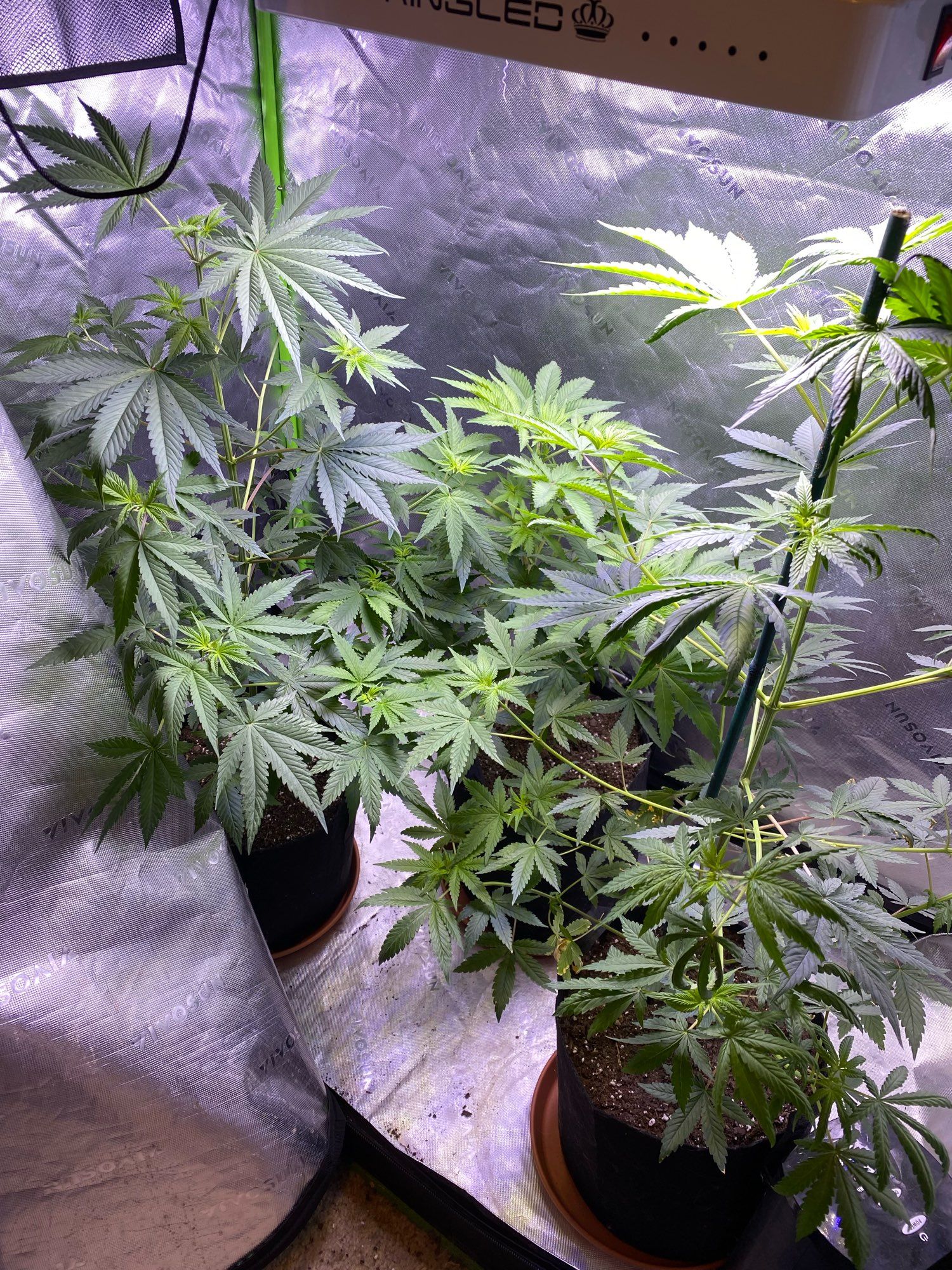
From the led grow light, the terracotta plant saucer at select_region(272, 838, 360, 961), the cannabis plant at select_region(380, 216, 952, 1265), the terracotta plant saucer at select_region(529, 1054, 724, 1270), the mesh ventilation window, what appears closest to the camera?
the led grow light

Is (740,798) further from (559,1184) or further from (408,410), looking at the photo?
(408,410)

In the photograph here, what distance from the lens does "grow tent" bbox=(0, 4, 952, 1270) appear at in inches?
38.1

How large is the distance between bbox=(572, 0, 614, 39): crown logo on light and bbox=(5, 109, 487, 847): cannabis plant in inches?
14.6

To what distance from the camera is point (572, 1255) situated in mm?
1162

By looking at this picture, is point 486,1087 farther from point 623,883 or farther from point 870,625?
point 870,625

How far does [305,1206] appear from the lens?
4.08 feet

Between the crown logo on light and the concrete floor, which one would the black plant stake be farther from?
the concrete floor

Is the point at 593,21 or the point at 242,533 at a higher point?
the point at 593,21

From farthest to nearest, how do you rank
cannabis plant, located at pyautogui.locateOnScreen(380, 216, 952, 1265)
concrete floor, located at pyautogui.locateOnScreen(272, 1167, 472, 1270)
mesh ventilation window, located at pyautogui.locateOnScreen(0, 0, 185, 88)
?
concrete floor, located at pyautogui.locateOnScreen(272, 1167, 472, 1270) → mesh ventilation window, located at pyautogui.locateOnScreen(0, 0, 185, 88) → cannabis plant, located at pyautogui.locateOnScreen(380, 216, 952, 1265)

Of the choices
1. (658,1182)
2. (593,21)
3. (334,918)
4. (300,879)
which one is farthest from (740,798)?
(334,918)

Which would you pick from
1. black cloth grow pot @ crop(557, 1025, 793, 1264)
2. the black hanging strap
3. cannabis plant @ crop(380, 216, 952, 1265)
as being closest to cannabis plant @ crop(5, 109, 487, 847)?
the black hanging strap

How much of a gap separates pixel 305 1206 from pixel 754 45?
1.38 meters

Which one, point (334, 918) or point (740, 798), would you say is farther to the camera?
point (334, 918)

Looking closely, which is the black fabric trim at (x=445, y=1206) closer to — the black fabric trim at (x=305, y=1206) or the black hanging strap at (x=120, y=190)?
the black fabric trim at (x=305, y=1206)
